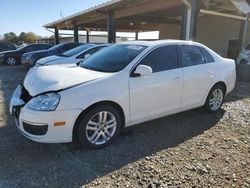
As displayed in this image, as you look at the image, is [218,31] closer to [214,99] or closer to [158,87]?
[214,99]

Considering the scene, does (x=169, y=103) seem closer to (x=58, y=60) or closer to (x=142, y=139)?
(x=142, y=139)

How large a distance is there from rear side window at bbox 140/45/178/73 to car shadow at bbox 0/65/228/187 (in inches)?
43.2

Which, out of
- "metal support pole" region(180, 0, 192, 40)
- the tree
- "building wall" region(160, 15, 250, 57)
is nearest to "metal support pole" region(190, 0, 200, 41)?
"metal support pole" region(180, 0, 192, 40)

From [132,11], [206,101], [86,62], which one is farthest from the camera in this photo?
[132,11]

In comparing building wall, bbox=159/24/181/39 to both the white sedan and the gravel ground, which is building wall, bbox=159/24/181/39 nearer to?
the white sedan

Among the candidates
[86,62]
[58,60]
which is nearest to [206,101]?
[86,62]

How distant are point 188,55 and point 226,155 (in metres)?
1.93

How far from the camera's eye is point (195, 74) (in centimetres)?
448

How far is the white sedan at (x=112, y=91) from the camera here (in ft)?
10.4

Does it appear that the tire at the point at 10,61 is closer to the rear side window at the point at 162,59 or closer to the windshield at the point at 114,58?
the windshield at the point at 114,58

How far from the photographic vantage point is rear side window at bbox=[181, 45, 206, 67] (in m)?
4.43

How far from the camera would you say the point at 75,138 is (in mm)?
3404

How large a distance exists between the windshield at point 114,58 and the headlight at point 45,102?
3.29ft

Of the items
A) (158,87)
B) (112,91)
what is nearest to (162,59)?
(158,87)
